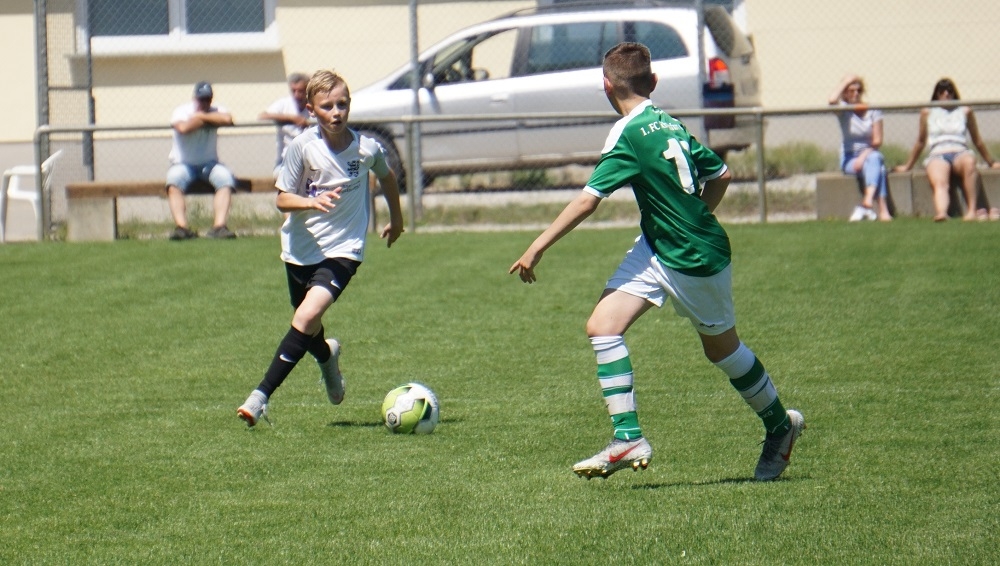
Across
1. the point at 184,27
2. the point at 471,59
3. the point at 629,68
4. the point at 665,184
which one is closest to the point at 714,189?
the point at 665,184

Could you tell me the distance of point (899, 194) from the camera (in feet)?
45.6

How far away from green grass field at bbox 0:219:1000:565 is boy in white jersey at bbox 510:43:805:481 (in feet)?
0.67

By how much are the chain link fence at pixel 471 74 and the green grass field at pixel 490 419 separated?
2244mm

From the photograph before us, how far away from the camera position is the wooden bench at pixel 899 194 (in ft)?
44.7

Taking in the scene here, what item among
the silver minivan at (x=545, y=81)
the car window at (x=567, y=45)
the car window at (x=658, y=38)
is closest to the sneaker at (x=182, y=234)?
the silver minivan at (x=545, y=81)

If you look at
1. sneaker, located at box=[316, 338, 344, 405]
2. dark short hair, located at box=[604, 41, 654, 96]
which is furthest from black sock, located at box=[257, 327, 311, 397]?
dark short hair, located at box=[604, 41, 654, 96]

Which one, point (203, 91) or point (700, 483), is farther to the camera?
point (203, 91)

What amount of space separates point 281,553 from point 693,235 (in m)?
1.97

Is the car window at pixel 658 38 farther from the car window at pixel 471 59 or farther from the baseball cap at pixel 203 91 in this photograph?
the baseball cap at pixel 203 91

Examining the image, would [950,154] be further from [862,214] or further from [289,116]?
[289,116]

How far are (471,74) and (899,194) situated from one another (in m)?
4.91

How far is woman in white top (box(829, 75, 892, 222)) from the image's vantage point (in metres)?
13.6

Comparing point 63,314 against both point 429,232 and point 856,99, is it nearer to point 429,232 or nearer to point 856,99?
point 429,232

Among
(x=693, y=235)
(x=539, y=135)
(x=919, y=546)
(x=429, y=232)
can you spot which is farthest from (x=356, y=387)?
(x=539, y=135)
